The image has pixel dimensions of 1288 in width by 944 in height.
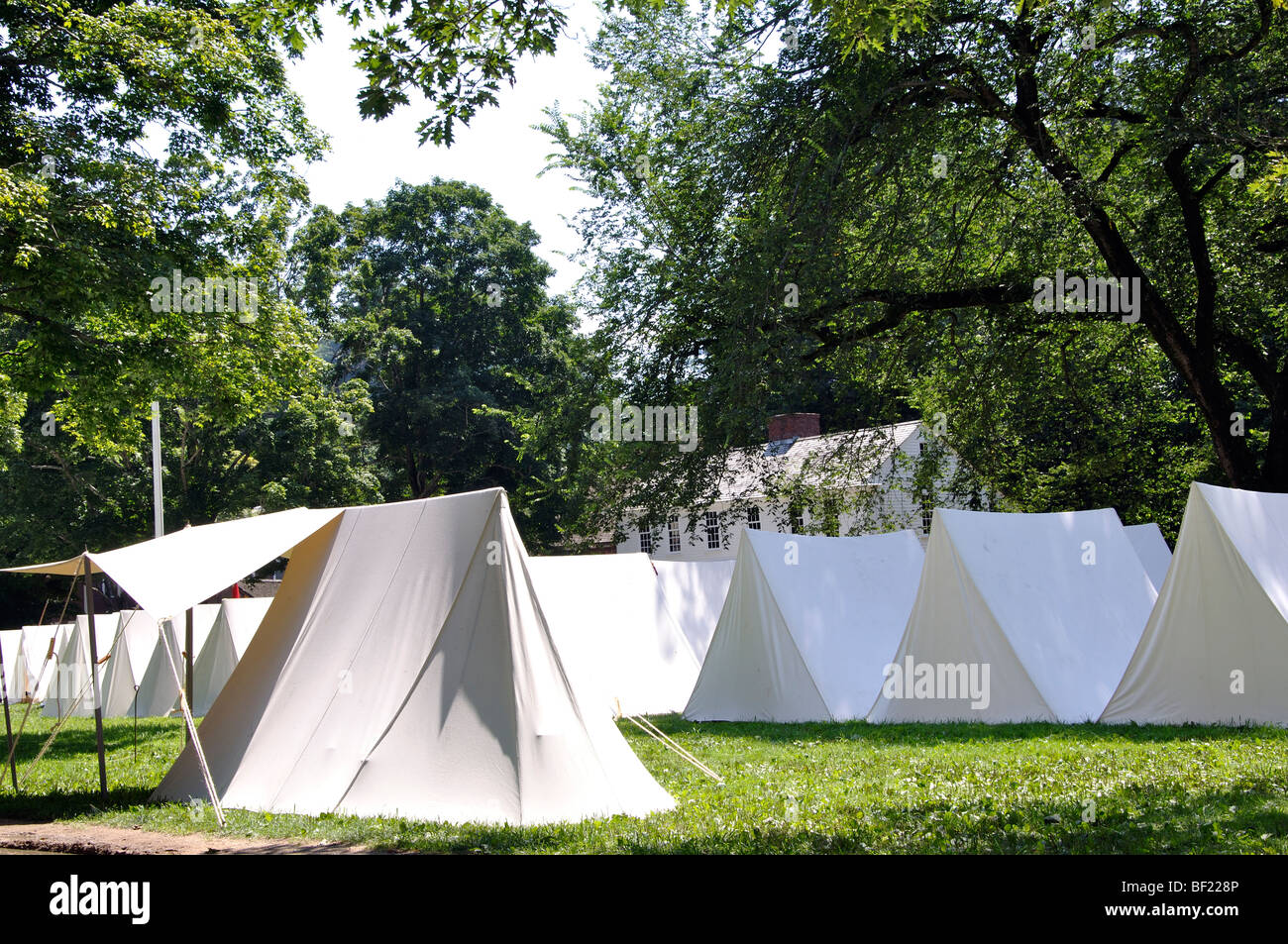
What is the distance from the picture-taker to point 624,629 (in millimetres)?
18203

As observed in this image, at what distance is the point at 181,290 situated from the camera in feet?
55.2

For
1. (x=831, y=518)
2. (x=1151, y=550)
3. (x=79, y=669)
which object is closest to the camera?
(x=1151, y=550)

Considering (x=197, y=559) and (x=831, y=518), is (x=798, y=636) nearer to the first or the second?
(x=197, y=559)

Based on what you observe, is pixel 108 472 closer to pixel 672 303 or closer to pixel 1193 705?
pixel 672 303

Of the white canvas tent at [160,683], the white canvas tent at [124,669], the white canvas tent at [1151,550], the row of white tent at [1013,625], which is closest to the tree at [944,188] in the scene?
the row of white tent at [1013,625]

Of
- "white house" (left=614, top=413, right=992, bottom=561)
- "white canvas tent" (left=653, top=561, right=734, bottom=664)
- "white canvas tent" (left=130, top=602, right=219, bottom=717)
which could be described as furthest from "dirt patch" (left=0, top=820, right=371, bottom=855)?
"white canvas tent" (left=130, top=602, right=219, bottom=717)

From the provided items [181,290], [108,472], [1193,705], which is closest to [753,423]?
[1193,705]

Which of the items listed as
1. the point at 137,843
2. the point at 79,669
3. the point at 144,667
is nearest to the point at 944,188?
Result: the point at 137,843

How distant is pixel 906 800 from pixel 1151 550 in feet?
47.7

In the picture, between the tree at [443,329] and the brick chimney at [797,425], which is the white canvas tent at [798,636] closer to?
the tree at [443,329]

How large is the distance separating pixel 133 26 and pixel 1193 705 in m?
16.5

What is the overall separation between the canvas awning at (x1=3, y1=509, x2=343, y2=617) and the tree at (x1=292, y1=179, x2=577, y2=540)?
2792cm

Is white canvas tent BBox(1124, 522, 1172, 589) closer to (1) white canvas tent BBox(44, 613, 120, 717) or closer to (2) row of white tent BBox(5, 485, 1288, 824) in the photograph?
(2) row of white tent BBox(5, 485, 1288, 824)

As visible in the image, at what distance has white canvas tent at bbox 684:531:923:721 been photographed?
604 inches
